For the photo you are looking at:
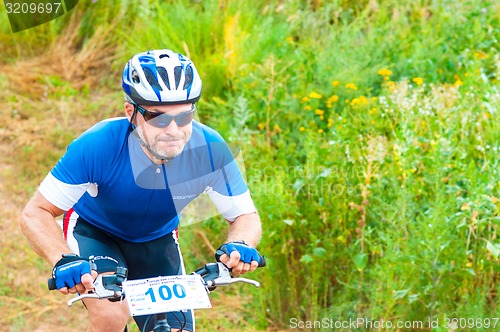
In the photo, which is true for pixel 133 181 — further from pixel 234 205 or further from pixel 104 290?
pixel 104 290

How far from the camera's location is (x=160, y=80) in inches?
144

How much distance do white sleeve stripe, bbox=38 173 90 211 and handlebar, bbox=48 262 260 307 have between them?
1.60 ft

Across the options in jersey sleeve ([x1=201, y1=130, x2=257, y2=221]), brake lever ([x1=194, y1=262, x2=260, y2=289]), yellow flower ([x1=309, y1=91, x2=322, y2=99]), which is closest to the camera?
brake lever ([x1=194, y1=262, x2=260, y2=289])

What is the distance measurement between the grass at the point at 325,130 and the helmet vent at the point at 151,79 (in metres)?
2.01

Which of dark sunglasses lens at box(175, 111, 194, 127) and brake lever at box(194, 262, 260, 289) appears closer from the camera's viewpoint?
brake lever at box(194, 262, 260, 289)

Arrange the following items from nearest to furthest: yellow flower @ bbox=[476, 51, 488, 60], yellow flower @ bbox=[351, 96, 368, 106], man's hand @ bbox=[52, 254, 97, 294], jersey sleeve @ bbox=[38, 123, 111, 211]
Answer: man's hand @ bbox=[52, 254, 97, 294], jersey sleeve @ bbox=[38, 123, 111, 211], yellow flower @ bbox=[351, 96, 368, 106], yellow flower @ bbox=[476, 51, 488, 60]

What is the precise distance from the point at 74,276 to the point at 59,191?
2.09 feet

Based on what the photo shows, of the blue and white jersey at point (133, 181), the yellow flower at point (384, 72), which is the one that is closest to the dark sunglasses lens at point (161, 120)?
the blue and white jersey at point (133, 181)

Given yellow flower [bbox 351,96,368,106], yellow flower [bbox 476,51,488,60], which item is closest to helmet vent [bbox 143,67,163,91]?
yellow flower [bbox 351,96,368,106]

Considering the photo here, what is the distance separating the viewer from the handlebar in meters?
3.21

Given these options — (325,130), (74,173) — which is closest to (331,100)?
(325,130)

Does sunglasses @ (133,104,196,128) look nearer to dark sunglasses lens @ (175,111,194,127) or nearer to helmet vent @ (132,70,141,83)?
dark sunglasses lens @ (175,111,194,127)

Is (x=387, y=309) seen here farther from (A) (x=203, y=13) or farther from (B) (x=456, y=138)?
(A) (x=203, y=13)

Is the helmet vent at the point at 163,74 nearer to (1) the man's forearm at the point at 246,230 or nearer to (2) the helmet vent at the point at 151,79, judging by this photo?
(2) the helmet vent at the point at 151,79
